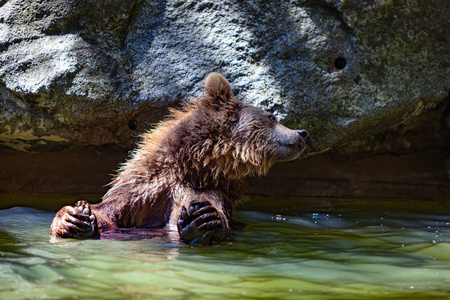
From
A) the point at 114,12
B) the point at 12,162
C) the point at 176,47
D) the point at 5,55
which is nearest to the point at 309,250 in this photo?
the point at 176,47

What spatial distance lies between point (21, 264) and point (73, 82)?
275 centimetres

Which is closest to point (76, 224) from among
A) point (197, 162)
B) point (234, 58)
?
point (197, 162)

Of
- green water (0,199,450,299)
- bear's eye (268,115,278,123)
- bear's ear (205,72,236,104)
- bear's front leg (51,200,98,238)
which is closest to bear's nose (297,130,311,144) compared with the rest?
bear's eye (268,115,278,123)

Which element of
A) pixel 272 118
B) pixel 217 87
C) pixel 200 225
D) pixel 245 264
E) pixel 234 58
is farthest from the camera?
pixel 234 58

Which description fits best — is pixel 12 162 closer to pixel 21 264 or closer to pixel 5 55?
pixel 5 55

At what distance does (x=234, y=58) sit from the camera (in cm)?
563

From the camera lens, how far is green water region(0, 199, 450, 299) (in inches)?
109

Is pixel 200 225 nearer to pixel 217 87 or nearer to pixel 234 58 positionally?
pixel 217 87

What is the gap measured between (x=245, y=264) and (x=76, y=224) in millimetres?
1514

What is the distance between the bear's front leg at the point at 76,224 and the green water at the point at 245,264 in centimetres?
15

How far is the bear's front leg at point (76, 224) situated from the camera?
414 cm

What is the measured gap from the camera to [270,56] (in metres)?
5.61

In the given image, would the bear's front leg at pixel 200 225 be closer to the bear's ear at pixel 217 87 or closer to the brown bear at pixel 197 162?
the brown bear at pixel 197 162

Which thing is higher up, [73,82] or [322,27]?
[322,27]
